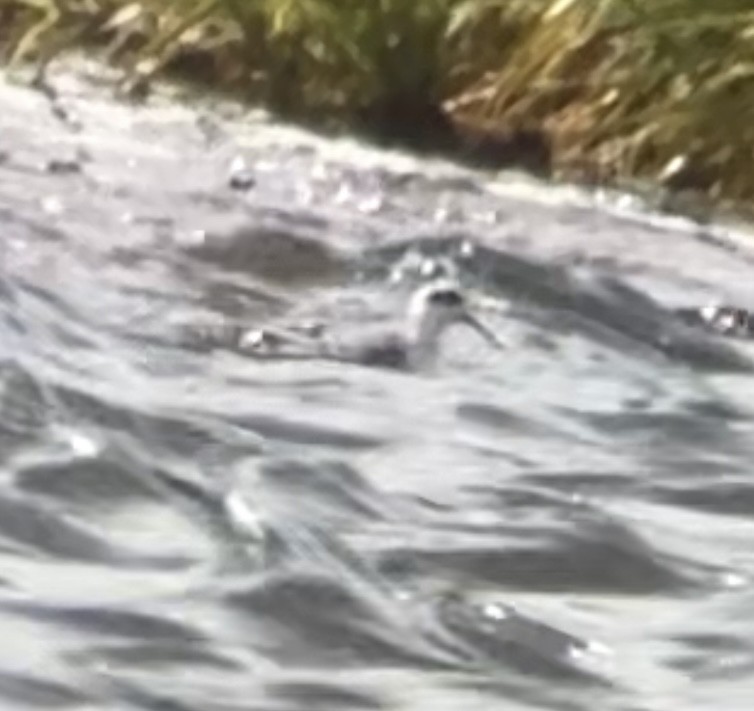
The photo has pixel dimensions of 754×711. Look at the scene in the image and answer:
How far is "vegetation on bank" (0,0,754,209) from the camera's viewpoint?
560cm

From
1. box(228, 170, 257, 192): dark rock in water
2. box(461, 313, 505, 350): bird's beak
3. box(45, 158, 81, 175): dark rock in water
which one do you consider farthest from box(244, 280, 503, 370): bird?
box(45, 158, 81, 175): dark rock in water

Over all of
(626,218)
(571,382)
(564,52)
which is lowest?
(571,382)

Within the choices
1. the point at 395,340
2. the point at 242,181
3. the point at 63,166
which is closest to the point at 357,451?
the point at 395,340

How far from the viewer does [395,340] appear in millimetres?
4309

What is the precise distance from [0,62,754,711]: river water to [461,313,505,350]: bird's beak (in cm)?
2

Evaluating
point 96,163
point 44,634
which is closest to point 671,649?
point 44,634

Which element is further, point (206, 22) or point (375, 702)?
point (206, 22)

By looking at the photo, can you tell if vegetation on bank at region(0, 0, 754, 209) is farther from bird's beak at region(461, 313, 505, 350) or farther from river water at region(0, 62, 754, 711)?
bird's beak at region(461, 313, 505, 350)

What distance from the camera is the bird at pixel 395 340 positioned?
4.22m

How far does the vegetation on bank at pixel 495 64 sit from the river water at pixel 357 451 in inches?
8.0

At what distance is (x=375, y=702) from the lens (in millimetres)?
2840

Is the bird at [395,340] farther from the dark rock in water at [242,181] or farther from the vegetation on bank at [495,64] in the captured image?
the vegetation on bank at [495,64]

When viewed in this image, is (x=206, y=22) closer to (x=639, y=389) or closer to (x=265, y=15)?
(x=265, y=15)

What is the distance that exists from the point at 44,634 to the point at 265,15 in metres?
3.44
